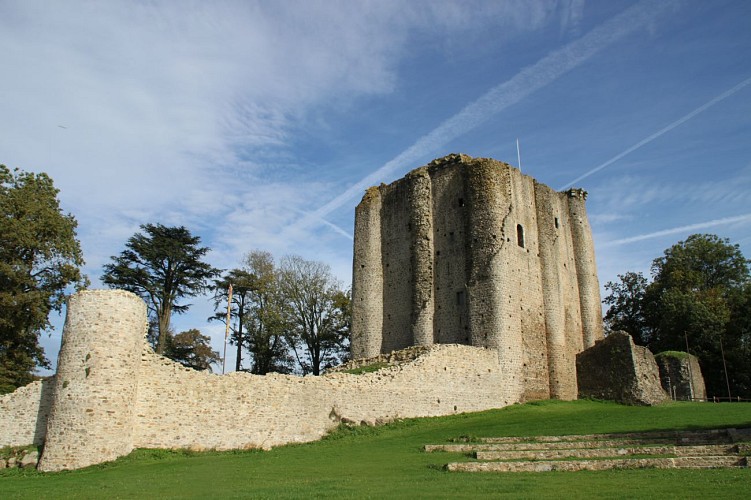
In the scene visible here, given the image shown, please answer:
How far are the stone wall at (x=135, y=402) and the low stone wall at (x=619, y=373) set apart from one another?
15.8 meters

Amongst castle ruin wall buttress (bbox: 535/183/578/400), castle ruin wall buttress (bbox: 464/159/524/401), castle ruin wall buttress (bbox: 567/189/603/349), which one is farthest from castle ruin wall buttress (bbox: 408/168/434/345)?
castle ruin wall buttress (bbox: 567/189/603/349)

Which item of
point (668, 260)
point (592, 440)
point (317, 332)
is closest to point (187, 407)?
point (592, 440)

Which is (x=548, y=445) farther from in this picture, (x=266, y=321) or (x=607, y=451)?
(x=266, y=321)

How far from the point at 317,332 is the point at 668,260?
3003 cm

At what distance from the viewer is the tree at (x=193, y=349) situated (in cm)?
4122

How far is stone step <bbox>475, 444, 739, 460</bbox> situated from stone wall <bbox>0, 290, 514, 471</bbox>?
8.50 m

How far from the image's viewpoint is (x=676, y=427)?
17.8m

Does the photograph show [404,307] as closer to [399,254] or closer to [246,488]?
[399,254]

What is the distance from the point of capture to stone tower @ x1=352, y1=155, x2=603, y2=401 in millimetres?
30688

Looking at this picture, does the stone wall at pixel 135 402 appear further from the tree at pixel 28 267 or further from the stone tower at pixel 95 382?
the tree at pixel 28 267

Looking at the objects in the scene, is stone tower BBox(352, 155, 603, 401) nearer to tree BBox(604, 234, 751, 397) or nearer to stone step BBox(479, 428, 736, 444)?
tree BBox(604, 234, 751, 397)

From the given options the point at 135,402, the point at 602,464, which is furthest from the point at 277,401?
the point at 602,464

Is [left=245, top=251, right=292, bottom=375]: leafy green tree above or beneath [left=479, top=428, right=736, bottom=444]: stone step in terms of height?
above

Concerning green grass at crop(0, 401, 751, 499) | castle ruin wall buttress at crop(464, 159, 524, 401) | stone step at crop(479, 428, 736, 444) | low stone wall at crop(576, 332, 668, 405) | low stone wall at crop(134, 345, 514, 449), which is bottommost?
green grass at crop(0, 401, 751, 499)
